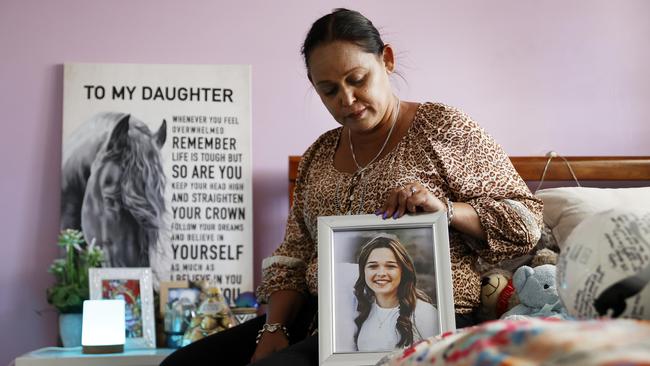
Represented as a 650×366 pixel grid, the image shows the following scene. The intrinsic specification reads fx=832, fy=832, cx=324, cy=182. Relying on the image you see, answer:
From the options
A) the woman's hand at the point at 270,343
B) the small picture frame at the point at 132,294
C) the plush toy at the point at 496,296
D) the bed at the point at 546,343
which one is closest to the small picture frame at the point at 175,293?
the small picture frame at the point at 132,294

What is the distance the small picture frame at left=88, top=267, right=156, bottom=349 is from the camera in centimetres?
227

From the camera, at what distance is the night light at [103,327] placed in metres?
2.12

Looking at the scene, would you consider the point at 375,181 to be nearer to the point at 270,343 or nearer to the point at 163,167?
the point at 270,343

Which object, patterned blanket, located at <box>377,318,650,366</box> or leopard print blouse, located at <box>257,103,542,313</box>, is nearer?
patterned blanket, located at <box>377,318,650,366</box>

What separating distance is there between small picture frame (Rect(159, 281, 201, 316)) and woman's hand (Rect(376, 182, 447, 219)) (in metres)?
1.10

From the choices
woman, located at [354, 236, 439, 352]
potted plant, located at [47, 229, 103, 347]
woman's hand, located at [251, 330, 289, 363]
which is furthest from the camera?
potted plant, located at [47, 229, 103, 347]

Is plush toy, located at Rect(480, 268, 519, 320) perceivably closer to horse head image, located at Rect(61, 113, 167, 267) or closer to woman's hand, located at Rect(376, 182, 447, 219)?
woman's hand, located at Rect(376, 182, 447, 219)

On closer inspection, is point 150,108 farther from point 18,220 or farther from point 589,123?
point 589,123

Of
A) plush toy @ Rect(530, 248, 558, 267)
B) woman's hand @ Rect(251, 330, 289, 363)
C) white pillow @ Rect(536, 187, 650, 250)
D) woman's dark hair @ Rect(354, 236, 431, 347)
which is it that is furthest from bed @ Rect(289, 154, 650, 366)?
white pillow @ Rect(536, 187, 650, 250)

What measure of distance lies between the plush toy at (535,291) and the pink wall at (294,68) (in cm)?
92

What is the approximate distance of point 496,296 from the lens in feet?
5.21

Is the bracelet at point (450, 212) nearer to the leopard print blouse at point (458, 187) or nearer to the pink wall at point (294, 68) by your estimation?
the leopard print blouse at point (458, 187)

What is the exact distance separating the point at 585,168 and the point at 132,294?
4.35ft

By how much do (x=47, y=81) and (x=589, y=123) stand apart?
63.9 inches
